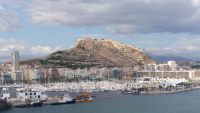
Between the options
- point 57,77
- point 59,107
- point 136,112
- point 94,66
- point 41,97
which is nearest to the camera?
point 136,112

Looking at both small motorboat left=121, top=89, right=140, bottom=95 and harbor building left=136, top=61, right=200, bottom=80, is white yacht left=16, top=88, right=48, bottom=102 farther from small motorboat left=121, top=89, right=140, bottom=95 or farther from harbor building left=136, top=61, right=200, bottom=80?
harbor building left=136, top=61, right=200, bottom=80

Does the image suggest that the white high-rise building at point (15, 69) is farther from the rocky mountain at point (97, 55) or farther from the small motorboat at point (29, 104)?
the small motorboat at point (29, 104)

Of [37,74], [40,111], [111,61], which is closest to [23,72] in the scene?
[37,74]

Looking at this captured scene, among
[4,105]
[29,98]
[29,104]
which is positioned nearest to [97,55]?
[29,98]

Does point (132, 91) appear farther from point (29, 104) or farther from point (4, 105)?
point (4, 105)

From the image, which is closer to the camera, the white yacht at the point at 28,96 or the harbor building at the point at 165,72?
the white yacht at the point at 28,96

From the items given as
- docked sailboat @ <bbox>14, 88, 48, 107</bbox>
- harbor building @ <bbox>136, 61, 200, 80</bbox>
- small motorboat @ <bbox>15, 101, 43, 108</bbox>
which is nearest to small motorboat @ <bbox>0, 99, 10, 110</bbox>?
small motorboat @ <bbox>15, 101, 43, 108</bbox>

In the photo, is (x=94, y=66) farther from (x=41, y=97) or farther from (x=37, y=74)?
(x=41, y=97)

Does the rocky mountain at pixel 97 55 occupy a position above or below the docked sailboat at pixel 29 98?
above

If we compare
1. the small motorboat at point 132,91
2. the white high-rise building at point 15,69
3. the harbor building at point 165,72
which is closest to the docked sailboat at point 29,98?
the small motorboat at point 132,91
